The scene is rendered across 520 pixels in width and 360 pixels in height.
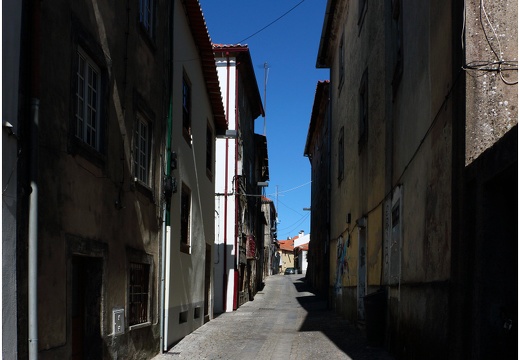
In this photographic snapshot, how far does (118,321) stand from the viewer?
30.3 ft

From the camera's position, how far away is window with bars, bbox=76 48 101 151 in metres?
8.05

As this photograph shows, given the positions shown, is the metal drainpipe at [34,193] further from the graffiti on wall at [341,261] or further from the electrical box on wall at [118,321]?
the graffiti on wall at [341,261]

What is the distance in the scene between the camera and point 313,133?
40.8 m

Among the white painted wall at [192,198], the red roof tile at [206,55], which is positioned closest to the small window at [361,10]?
the red roof tile at [206,55]

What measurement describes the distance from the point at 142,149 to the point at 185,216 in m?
4.64

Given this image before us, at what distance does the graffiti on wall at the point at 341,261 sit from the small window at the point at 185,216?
6360 mm

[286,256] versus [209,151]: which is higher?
[209,151]

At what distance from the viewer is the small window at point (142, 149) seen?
35.3 feet

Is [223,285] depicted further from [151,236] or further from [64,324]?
[64,324]

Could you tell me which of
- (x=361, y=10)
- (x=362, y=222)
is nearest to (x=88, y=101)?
(x=362, y=222)

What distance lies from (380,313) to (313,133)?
93.6ft

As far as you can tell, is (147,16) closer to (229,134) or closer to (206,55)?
(206,55)

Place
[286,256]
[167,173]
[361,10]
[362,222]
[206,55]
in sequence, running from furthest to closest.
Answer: [286,256] < [361,10] < [206,55] < [362,222] < [167,173]

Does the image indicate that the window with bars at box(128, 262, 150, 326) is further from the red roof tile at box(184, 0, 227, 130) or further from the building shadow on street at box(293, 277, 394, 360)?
the red roof tile at box(184, 0, 227, 130)
